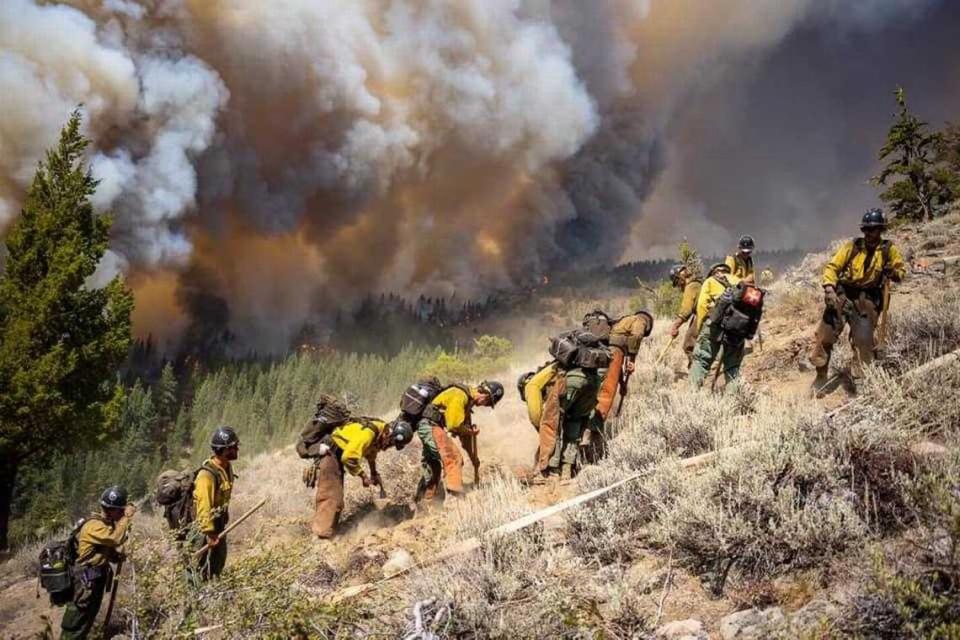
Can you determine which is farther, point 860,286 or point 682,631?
point 860,286

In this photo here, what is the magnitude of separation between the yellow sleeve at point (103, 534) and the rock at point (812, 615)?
5236 mm

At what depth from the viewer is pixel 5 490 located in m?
12.4

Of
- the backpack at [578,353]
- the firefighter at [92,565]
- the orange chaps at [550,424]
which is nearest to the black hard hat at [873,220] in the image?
the backpack at [578,353]

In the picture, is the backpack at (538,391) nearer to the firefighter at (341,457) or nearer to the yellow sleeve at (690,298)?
the firefighter at (341,457)

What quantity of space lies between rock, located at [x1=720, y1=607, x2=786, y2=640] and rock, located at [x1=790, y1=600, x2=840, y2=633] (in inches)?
2.5

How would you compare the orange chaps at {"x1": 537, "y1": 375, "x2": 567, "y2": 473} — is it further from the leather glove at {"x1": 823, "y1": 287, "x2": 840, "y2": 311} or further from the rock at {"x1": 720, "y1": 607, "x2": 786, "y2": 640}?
the rock at {"x1": 720, "y1": 607, "x2": 786, "y2": 640}

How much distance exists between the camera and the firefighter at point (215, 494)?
529 centimetres

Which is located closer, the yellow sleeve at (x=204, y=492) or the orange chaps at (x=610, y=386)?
the yellow sleeve at (x=204, y=492)

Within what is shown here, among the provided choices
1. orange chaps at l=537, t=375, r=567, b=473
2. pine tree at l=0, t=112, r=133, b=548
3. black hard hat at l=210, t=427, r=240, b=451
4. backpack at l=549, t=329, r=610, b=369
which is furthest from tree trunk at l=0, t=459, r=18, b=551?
backpack at l=549, t=329, r=610, b=369

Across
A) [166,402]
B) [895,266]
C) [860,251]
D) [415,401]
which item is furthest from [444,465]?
[166,402]

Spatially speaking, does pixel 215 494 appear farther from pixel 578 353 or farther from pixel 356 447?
pixel 578 353

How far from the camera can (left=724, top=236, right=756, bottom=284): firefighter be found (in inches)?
319

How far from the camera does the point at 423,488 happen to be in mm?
7316

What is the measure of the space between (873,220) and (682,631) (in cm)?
500
